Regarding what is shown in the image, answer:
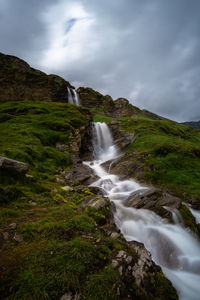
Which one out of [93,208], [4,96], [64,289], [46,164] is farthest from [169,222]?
[4,96]

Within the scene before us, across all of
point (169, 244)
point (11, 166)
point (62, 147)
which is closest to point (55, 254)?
point (11, 166)

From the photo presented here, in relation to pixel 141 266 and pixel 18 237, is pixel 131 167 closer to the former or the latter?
pixel 141 266

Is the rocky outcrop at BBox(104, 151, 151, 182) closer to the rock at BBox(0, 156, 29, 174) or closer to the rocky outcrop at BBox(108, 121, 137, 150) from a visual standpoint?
the rocky outcrop at BBox(108, 121, 137, 150)

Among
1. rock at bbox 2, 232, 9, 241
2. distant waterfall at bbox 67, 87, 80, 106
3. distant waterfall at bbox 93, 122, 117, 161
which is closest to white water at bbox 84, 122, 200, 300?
rock at bbox 2, 232, 9, 241

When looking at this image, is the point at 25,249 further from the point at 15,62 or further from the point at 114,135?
the point at 15,62

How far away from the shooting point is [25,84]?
48.3 metres

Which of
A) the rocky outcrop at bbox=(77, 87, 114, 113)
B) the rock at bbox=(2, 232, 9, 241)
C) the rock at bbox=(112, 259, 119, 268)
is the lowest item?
the rock at bbox=(112, 259, 119, 268)

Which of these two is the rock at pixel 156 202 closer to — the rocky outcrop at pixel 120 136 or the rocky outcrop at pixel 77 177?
the rocky outcrop at pixel 77 177

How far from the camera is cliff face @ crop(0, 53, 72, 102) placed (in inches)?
1742

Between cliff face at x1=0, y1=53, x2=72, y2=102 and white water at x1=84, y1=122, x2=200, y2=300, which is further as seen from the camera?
cliff face at x1=0, y1=53, x2=72, y2=102

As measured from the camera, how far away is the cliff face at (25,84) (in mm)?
44247

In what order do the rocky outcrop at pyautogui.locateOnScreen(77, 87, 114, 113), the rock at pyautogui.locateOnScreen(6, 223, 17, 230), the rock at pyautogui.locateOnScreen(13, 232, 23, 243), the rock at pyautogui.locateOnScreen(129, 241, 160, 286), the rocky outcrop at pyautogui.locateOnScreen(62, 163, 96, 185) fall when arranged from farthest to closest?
the rocky outcrop at pyautogui.locateOnScreen(77, 87, 114, 113)
the rocky outcrop at pyautogui.locateOnScreen(62, 163, 96, 185)
the rock at pyautogui.locateOnScreen(6, 223, 17, 230)
the rock at pyautogui.locateOnScreen(13, 232, 23, 243)
the rock at pyautogui.locateOnScreen(129, 241, 160, 286)

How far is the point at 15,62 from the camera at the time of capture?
52.9 meters

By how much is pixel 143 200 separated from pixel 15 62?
63283mm
